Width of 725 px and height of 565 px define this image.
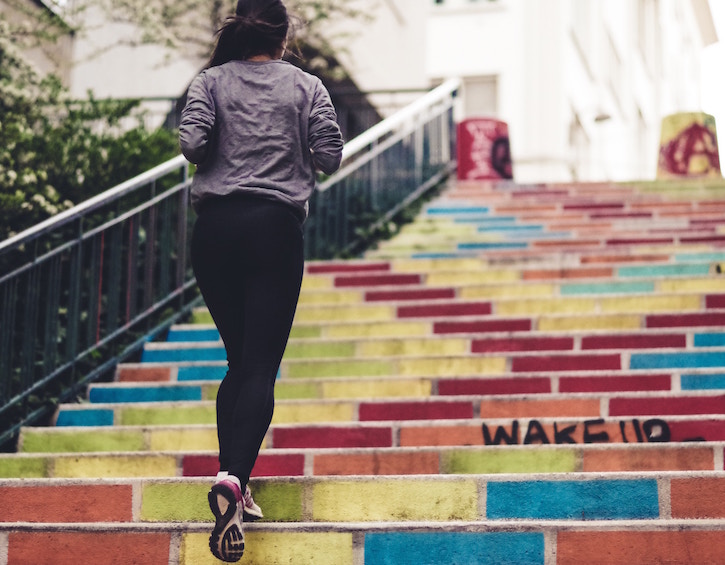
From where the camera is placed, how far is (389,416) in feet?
14.5

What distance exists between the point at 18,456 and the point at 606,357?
252cm

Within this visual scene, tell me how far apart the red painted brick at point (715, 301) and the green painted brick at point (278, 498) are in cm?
314

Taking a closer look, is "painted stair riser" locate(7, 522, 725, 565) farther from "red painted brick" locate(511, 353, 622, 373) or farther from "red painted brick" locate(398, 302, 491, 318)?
Answer: "red painted brick" locate(398, 302, 491, 318)

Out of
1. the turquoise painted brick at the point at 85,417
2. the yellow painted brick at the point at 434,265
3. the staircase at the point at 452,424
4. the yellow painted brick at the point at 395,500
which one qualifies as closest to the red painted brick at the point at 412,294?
the staircase at the point at 452,424

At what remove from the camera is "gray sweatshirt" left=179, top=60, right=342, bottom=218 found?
2887 millimetres

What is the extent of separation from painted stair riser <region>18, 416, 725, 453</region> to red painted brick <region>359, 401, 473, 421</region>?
224 millimetres

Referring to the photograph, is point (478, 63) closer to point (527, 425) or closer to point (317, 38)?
point (317, 38)

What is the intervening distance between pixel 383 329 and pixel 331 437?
62.6 inches

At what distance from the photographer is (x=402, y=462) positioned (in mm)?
3633

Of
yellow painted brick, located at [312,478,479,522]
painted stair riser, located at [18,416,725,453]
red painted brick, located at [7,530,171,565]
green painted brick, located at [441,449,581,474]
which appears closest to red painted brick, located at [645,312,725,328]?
painted stair riser, located at [18,416,725,453]

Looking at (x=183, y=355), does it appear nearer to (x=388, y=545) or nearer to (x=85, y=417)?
(x=85, y=417)

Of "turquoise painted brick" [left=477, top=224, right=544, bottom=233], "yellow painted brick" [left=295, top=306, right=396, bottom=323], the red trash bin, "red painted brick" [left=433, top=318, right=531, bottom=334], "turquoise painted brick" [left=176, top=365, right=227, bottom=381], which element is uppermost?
the red trash bin

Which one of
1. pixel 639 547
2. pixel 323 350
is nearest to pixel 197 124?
pixel 639 547

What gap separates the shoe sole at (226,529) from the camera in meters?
2.59
